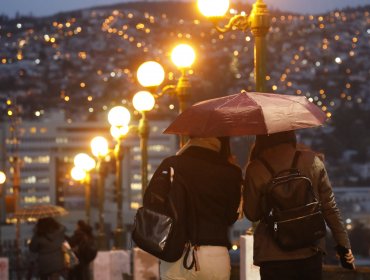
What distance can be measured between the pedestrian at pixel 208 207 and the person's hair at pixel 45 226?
7787mm

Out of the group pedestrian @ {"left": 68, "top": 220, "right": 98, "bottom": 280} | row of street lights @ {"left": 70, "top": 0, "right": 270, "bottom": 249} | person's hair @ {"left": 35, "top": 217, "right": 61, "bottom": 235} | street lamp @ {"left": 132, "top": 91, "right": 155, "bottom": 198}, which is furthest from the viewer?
street lamp @ {"left": 132, "top": 91, "right": 155, "bottom": 198}

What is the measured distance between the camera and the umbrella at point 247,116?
559cm

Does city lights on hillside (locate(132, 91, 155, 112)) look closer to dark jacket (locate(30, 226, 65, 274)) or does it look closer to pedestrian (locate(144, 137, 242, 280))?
dark jacket (locate(30, 226, 65, 274))

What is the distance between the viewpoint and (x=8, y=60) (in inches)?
6772

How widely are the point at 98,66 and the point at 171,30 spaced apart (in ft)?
82.5

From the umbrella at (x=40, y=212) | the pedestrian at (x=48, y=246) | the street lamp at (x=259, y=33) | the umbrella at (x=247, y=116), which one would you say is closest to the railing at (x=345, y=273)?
the street lamp at (x=259, y=33)

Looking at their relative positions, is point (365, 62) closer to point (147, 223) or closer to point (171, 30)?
point (171, 30)

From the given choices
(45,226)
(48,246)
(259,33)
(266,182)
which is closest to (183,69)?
(45,226)

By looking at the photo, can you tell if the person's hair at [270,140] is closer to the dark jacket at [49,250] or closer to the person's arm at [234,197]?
the person's arm at [234,197]

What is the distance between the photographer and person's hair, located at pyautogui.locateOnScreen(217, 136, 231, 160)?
5586 mm

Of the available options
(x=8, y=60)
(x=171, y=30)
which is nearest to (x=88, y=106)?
(x=8, y=60)

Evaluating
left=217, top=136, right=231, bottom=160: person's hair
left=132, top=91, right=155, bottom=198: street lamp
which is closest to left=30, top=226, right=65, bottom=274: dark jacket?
left=132, top=91, right=155, bottom=198: street lamp

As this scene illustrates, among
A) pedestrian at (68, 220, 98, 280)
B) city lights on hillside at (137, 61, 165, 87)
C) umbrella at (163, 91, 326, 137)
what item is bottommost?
pedestrian at (68, 220, 98, 280)

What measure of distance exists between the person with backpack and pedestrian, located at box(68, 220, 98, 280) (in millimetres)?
10714
